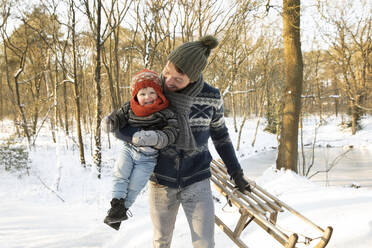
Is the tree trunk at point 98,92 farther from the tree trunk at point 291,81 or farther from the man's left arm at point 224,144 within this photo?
the man's left arm at point 224,144

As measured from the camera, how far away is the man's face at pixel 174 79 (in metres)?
1.63

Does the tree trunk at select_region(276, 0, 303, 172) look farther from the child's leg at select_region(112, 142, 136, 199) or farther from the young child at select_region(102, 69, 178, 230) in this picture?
the child's leg at select_region(112, 142, 136, 199)

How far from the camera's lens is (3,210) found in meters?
4.11

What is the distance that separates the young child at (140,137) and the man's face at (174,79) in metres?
0.08

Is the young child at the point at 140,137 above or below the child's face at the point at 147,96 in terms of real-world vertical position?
below

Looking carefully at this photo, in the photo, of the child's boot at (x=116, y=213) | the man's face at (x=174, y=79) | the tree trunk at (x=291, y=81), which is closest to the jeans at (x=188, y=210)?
the child's boot at (x=116, y=213)

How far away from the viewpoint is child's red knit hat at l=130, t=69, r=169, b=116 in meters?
1.55

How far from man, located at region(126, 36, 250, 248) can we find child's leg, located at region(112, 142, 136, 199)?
20 cm

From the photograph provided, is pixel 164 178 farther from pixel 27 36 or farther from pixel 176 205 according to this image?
pixel 27 36

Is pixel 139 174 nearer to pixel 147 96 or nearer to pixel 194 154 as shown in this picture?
pixel 194 154

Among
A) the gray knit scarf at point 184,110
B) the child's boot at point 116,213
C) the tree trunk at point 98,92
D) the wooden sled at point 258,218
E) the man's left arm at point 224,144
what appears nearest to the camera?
the child's boot at point 116,213

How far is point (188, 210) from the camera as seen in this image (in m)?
1.67

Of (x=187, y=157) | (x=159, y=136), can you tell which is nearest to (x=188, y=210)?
(x=187, y=157)

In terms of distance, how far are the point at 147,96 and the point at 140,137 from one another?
11.6 inches
